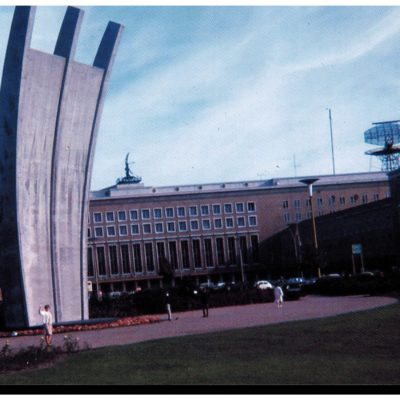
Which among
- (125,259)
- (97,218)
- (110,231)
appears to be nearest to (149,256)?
(125,259)

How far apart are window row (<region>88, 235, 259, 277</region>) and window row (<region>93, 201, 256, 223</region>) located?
3.16 m

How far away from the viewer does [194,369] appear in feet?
37.9

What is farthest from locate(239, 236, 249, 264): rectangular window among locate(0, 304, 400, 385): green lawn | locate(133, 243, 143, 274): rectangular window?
locate(0, 304, 400, 385): green lawn

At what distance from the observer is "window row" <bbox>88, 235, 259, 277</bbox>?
85.9 m

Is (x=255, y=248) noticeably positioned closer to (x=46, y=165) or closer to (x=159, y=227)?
(x=159, y=227)

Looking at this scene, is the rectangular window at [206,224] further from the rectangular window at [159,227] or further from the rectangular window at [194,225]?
the rectangular window at [159,227]

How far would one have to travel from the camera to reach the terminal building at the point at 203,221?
8644 cm

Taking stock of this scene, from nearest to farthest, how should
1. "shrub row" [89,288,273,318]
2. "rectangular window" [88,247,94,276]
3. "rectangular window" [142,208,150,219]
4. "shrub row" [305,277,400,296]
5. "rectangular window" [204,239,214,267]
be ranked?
"shrub row" [89,288,273,318], "shrub row" [305,277,400,296], "rectangular window" [88,247,94,276], "rectangular window" [142,208,150,219], "rectangular window" [204,239,214,267]

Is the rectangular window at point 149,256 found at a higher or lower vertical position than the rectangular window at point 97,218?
lower

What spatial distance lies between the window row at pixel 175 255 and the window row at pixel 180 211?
3.16 m

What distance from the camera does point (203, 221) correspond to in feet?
289

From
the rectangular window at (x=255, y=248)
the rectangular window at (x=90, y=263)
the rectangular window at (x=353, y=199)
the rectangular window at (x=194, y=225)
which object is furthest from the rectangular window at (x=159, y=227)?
the rectangular window at (x=353, y=199)

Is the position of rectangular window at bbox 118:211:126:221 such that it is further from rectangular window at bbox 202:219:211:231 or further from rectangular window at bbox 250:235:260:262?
rectangular window at bbox 250:235:260:262

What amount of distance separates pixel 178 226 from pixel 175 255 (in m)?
3.48
